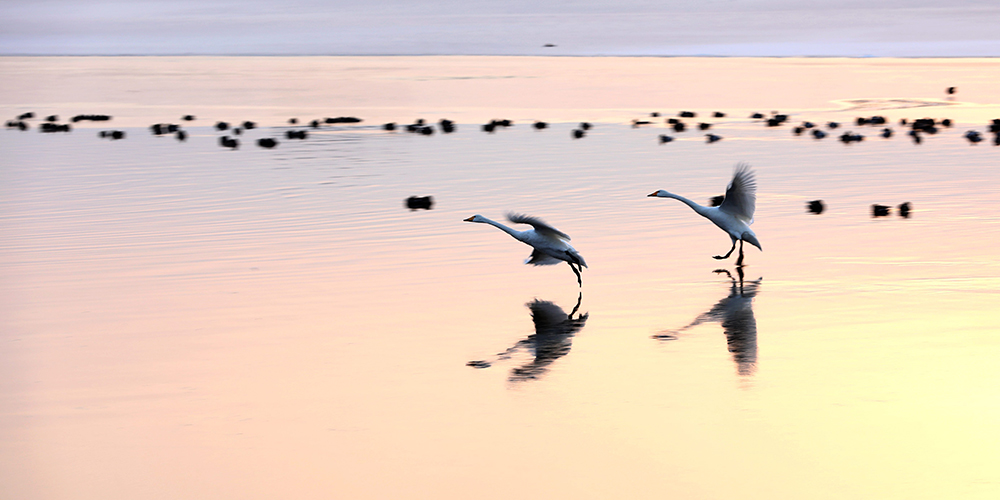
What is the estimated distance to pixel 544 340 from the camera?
41.3 feet

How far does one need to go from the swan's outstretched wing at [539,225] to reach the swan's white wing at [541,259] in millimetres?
365

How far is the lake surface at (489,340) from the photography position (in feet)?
28.2

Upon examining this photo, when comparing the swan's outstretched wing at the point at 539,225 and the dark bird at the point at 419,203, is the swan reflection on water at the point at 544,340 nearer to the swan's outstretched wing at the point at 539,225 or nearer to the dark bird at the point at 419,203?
the swan's outstretched wing at the point at 539,225

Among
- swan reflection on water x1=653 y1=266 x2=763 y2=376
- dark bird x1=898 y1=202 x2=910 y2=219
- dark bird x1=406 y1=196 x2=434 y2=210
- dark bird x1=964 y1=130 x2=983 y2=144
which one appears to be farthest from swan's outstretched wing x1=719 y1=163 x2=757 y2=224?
dark bird x1=964 y1=130 x2=983 y2=144

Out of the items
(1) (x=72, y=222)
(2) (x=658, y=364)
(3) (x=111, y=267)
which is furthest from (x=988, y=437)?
(1) (x=72, y=222)

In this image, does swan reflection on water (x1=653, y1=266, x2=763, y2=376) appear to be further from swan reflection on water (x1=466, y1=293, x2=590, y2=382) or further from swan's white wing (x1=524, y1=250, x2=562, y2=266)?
swan's white wing (x1=524, y1=250, x2=562, y2=266)

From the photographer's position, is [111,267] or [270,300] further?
[111,267]

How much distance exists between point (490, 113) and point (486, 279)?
4866 centimetres

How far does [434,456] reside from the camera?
8812mm

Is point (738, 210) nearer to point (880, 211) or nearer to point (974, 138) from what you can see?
point (880, 211)

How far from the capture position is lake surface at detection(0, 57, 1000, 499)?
859cm

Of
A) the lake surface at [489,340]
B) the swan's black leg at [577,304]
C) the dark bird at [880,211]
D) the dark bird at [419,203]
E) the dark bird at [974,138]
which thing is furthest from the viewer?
the dark bird at [974,138]

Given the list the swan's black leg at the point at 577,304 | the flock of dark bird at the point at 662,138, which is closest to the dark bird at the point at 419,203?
the flock of dark bird at the point at 662,138

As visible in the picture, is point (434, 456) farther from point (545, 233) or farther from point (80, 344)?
point (545, 233)
